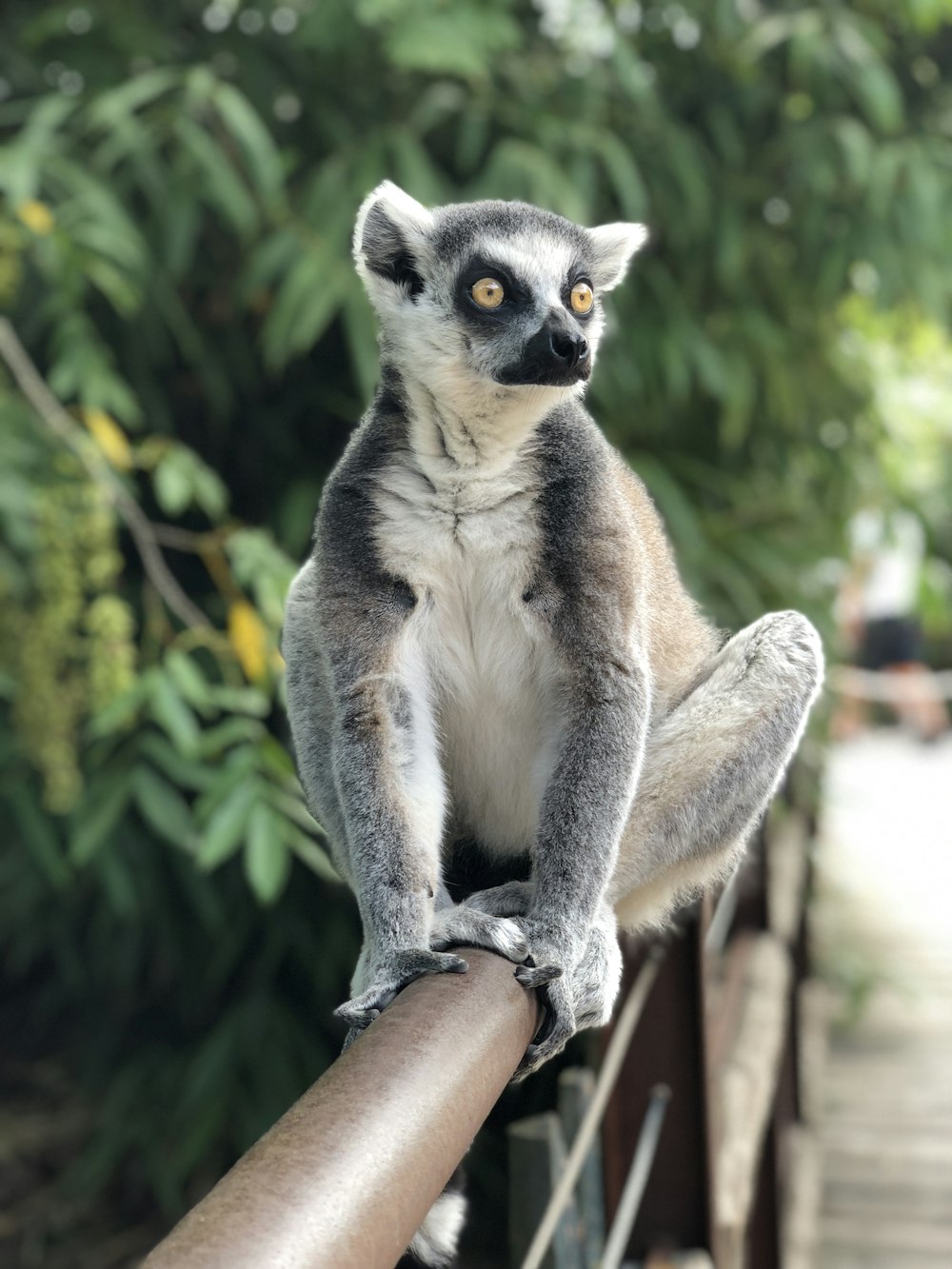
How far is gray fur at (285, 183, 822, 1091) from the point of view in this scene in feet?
5.57

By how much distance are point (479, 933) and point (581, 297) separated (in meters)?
0.82

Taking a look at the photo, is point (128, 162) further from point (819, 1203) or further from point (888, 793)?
point (888, 793)

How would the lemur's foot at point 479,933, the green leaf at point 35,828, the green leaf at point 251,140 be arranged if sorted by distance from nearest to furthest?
the lemur's foot at point 479,933 → the green leaf at point 251,140 → the green leaf at point 35,828

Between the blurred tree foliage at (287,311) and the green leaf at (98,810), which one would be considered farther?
the blurred tree foliage at (287,311)

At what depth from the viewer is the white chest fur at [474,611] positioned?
70.6 inches

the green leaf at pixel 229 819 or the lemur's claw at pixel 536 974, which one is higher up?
the lemur's claw at pixel 536 974

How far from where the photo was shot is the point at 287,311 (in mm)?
3365

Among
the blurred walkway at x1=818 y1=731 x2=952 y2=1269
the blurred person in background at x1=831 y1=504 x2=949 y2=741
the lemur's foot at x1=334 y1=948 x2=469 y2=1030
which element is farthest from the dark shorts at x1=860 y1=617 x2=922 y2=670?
the lemur's foot at x1=334 y1=948 x2=469 y2=1030

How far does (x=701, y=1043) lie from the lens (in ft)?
7.15

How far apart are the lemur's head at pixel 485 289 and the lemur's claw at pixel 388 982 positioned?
704 millimetres

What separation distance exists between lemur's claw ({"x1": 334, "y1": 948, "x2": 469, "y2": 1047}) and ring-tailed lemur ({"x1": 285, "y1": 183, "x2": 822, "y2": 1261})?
0.09 m

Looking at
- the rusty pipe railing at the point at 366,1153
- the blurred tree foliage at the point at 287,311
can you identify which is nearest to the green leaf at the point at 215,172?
the blurred tree foliage at the point at 287,311

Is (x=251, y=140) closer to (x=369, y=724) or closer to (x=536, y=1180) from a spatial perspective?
(x=369, y=724)

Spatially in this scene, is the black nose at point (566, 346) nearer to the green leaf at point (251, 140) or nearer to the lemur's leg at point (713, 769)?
the lemur's leg at point (713, 769)
